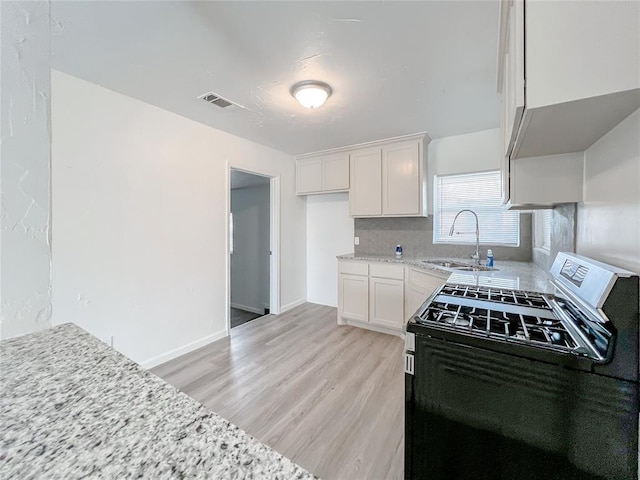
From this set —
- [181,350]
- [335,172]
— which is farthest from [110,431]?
[335,172]

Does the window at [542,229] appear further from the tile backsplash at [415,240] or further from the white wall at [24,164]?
the white wall at [24,164]

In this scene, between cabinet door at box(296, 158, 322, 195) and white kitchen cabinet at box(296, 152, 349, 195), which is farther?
cabinet door at box(296, 158, 322, 195)

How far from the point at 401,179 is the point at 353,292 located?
1.52 metres

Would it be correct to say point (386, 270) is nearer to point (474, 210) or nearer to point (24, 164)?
point (474, 210)

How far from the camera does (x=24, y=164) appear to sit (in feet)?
2.16

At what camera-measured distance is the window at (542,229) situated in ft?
7.11

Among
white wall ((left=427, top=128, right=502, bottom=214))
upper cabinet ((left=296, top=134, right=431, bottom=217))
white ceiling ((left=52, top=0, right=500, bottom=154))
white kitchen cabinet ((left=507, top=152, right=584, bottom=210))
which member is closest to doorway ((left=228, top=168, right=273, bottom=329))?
upper cabinet ((left=296, top=134, right=431, bottom=217))

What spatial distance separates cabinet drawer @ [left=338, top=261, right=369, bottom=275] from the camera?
330 cm

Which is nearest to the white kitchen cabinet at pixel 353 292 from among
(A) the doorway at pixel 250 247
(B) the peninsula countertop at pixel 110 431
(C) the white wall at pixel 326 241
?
(C) the white wall at pixel 326 241

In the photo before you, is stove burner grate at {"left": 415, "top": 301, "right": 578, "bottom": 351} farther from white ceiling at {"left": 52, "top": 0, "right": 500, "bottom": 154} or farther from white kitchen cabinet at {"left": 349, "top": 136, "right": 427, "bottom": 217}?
white kitchen cabinet at {"left": 349, "top": 136, "right": 427, "bottom": 217}

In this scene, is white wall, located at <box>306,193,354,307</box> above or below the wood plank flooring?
above

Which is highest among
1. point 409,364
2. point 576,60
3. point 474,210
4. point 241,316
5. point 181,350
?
point 576,60

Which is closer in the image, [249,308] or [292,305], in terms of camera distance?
[292,305]

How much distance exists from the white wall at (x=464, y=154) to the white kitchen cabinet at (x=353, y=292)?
1.20 meters
